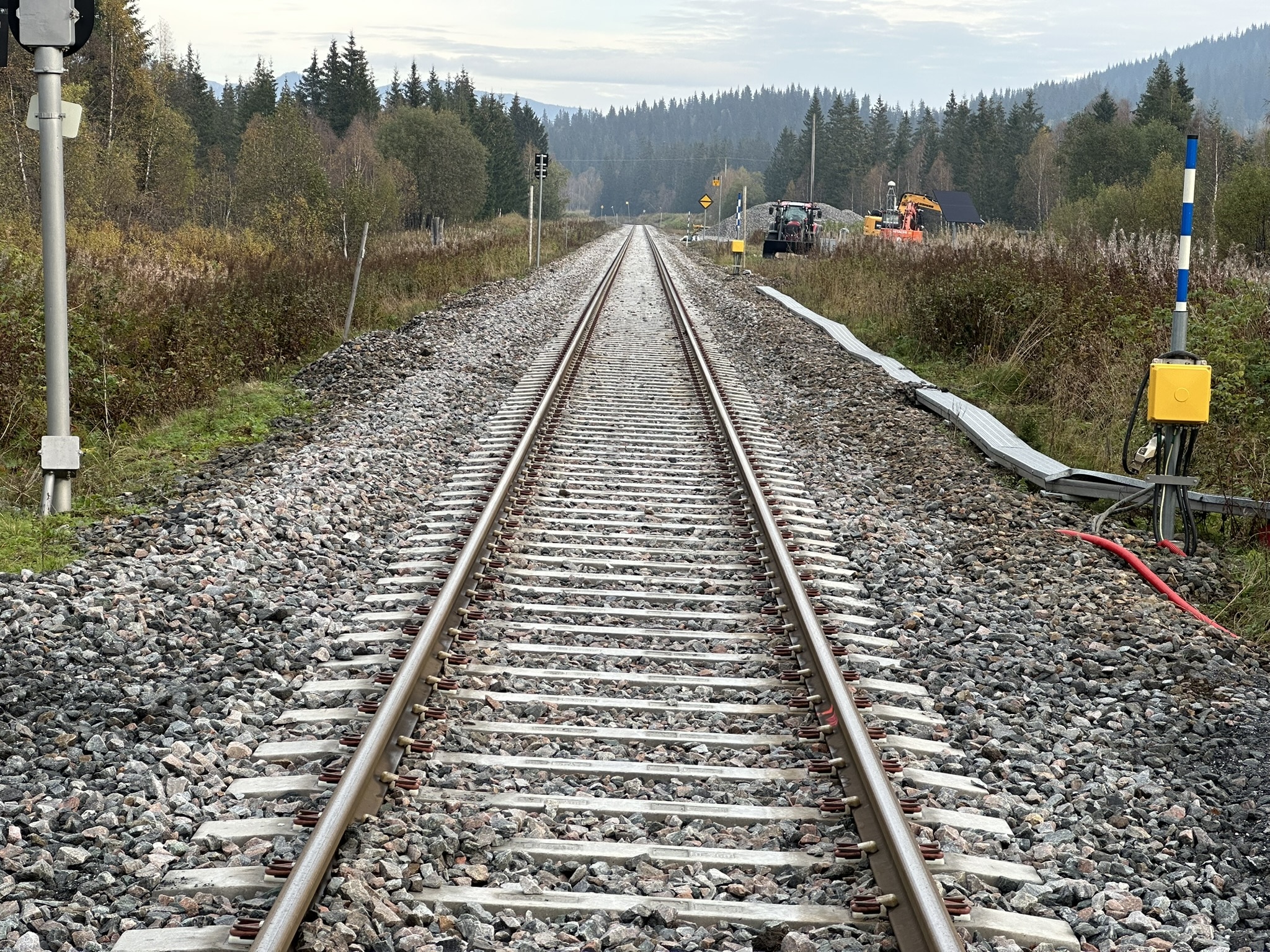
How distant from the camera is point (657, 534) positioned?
741 cm

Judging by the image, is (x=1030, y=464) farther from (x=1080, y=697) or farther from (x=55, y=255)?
(x=55, y=255)

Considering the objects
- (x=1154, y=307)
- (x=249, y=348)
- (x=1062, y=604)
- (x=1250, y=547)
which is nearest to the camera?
(x=1062, y=604)

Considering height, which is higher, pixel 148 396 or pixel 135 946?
pixel 148 396

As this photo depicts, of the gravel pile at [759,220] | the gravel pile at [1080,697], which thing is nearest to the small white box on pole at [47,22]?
the gravel pile at [1080,697]

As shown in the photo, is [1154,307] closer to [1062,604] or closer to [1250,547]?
[1250,547]

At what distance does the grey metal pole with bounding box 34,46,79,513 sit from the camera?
721cm

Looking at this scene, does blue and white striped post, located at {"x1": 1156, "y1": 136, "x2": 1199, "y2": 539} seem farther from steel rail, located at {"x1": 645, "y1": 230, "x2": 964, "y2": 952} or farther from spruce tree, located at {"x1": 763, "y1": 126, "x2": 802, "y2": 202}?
spruce tree, located at {"x1": 763, "y1": 126, "x2": 802, "y2": 202}

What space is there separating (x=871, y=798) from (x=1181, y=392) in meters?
4.14

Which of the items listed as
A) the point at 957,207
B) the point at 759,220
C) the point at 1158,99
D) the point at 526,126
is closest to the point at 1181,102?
the point at 1158,99

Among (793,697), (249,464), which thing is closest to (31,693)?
(793,697)

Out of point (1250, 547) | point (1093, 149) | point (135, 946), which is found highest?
point (1093, 149)

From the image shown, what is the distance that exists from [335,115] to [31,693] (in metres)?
90.6

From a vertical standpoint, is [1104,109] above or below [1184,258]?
above

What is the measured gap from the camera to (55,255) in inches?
289
